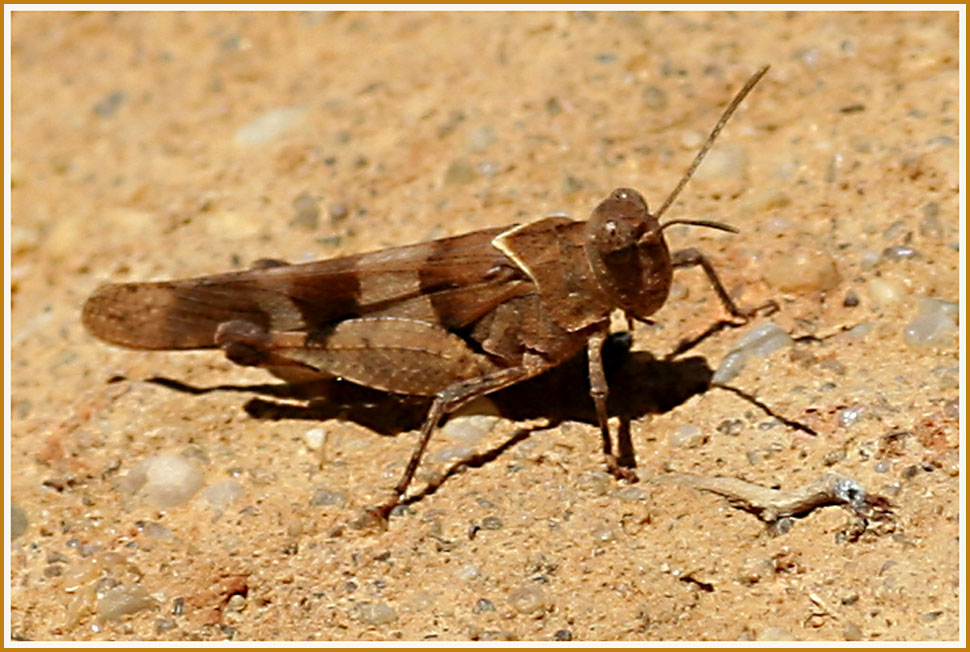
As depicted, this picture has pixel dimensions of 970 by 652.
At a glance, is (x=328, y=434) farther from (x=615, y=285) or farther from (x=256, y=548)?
(x=615, y=285)

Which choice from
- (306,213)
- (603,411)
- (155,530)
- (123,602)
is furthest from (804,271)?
(123,602)

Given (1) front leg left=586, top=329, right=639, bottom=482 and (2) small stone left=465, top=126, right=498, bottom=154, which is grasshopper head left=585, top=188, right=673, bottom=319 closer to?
(1) front leg left=586, top=329, right=639, bottom=482

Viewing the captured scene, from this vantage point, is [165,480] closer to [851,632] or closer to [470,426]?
[470,426]

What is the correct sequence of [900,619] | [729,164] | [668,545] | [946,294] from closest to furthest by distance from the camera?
[900,619]
[668,545]
[946,294]
[729,164]

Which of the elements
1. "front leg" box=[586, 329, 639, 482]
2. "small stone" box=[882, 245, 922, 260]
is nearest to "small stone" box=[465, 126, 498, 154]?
"front leg" box=[586, 329, 639, 482]

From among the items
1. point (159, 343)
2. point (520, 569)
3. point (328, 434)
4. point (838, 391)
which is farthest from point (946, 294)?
point (159, 343)

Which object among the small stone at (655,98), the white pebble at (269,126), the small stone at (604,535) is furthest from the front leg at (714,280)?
the white pebble at (269,126)

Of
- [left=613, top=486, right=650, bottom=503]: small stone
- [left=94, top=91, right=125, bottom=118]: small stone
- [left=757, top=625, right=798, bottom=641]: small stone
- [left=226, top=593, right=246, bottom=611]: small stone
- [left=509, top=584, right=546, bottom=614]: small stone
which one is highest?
[left=94, top=91, right=125, bottom=118]: small stone

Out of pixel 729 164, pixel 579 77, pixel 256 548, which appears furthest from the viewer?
pixel 579 77
